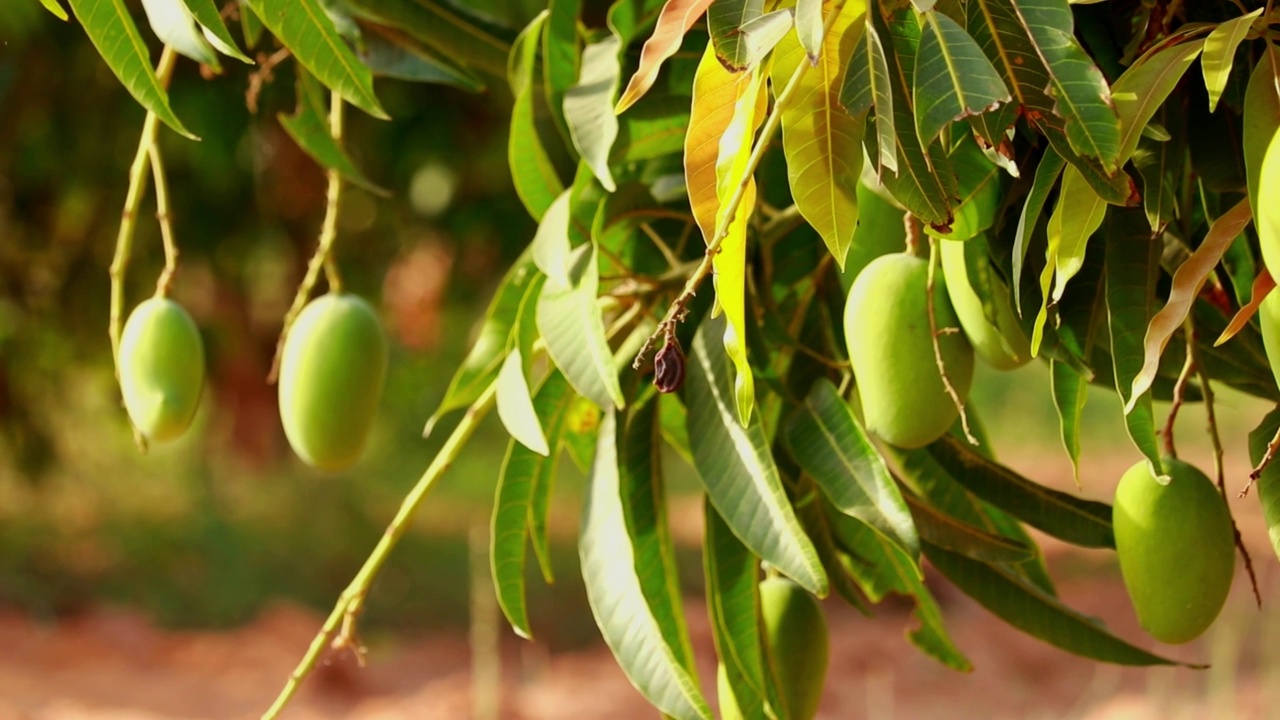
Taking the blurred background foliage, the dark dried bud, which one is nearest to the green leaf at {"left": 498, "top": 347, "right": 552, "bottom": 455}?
the dark dried bud

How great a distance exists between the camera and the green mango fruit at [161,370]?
0.71m

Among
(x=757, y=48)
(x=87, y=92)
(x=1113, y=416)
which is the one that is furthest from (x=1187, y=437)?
(x=757, y=48)

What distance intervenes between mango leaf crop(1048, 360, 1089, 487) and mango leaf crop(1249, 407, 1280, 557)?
66mm

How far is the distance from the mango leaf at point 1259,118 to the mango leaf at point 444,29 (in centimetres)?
49

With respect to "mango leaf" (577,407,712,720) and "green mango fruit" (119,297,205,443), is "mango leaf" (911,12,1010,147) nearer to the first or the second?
"mango leaf" (577,407,712,720)

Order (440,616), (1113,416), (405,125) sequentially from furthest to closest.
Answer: (1113,416)
(440,616)
(405,125)

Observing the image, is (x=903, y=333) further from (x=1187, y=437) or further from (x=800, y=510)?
(x=1187, y=437)

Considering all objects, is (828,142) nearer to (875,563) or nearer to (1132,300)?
(1132,300)

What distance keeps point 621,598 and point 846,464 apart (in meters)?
0.12

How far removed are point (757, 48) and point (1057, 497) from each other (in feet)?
1.13

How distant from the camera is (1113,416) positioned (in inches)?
219

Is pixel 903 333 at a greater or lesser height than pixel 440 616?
lesser

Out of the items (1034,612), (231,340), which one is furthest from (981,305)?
(231,340)

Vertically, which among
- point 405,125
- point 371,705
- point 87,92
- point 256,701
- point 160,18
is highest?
point 87,92
